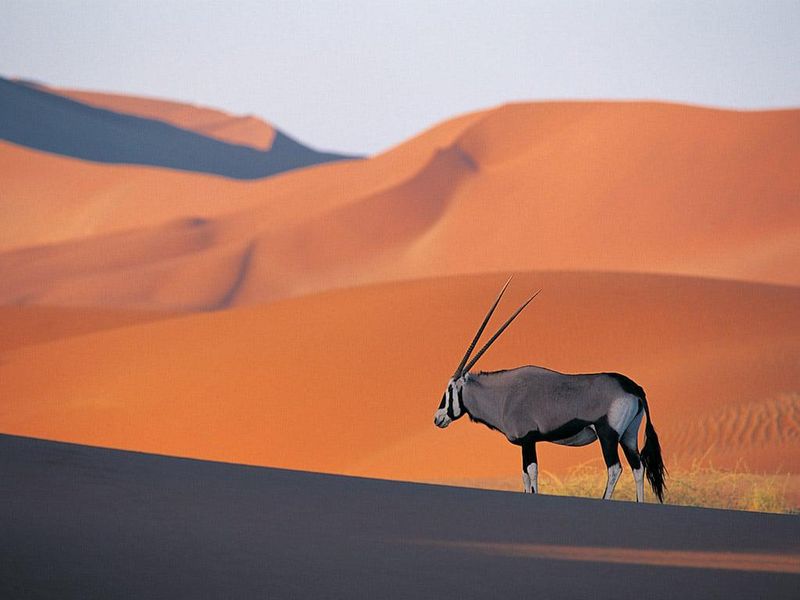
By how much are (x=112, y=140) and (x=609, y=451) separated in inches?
4698

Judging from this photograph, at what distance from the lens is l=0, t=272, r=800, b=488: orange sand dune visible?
1872 centimetres

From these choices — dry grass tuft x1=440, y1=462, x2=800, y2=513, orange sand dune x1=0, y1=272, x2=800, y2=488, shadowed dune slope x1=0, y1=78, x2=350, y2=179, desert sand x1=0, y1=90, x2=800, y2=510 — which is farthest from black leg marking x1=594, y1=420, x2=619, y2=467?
shadowed dune slope x1=0, y1=78, x2=350, y2=179

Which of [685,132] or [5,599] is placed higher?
[685,132]

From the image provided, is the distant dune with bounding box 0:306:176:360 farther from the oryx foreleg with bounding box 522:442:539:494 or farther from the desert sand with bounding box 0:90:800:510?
the oryx foreleg with bounding box 522:442:539:494

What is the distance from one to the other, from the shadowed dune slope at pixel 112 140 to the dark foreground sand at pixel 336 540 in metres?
107

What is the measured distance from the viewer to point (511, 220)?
64.7 m

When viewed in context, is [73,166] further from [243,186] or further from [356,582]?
[356,582]

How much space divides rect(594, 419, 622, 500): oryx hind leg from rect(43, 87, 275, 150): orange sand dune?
15125cm

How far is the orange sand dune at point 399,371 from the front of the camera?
61.4ft

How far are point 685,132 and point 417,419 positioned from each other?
156 ft

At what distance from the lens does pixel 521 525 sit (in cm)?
705

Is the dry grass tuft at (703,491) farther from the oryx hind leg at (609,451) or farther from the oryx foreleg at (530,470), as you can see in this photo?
the oryx foreleg at (530,470)

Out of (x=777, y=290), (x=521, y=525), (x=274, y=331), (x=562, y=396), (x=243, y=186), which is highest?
(x=243, y=186)

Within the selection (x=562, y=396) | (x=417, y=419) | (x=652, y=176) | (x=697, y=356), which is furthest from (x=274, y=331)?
(x=652, y=176)
